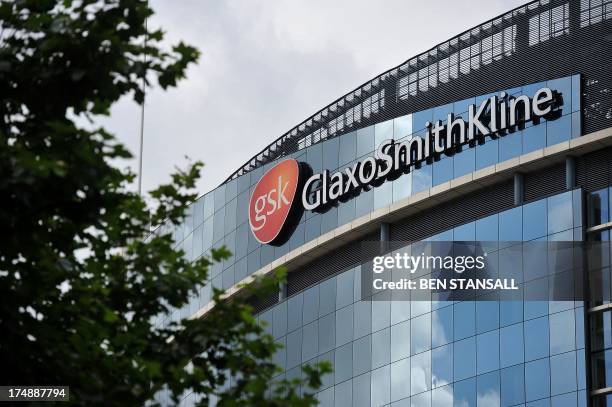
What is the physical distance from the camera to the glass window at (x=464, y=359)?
57.2 meters

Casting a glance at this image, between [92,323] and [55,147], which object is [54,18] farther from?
[92,323]

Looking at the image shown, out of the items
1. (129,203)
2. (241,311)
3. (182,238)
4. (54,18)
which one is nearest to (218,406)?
(241,311)

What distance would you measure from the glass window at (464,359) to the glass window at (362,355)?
530 cm

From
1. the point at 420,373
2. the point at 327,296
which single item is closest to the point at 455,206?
the point at 420,373

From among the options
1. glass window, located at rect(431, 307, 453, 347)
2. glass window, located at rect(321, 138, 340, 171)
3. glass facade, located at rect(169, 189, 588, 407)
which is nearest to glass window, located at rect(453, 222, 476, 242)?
glass facade, located at rect(169, 189, 588, 407)

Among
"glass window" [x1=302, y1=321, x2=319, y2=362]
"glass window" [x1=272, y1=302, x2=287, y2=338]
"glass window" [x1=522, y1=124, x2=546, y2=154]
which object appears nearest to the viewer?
"glass window" [x1=522, y1=124, x2=546, y2=154]

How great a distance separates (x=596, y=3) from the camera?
188 ft

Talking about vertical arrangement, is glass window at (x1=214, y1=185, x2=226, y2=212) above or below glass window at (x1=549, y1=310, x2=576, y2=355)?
above

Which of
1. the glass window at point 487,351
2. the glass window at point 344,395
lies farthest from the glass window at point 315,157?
the glass window at point 487,351

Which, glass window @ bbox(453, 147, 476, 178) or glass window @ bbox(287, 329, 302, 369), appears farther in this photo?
glass window @ bbox(287, 329, 302, 369)

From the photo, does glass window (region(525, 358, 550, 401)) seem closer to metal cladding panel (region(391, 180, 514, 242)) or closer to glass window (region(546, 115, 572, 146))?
metal cladding panel (region(391, 180, 514, 242))

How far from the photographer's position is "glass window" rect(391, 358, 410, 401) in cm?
5975

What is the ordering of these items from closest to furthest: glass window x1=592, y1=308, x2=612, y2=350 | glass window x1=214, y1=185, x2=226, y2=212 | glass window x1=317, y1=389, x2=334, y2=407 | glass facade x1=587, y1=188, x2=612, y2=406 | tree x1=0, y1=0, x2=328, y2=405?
1. tree x1=0, y1=0, x2=328, y2=405
2. glass facade x1=587, y1=188, x2=612, y2=406
3. glass window x1=592, y1=308, x2=612, y2=350
4. glass window x1=317, y1=389, x2=334, y2=407
5. glass window x1=214, y1=185, x2=226, y2=212

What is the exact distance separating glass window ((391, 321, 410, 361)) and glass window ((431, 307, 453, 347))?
1495 millimetres
